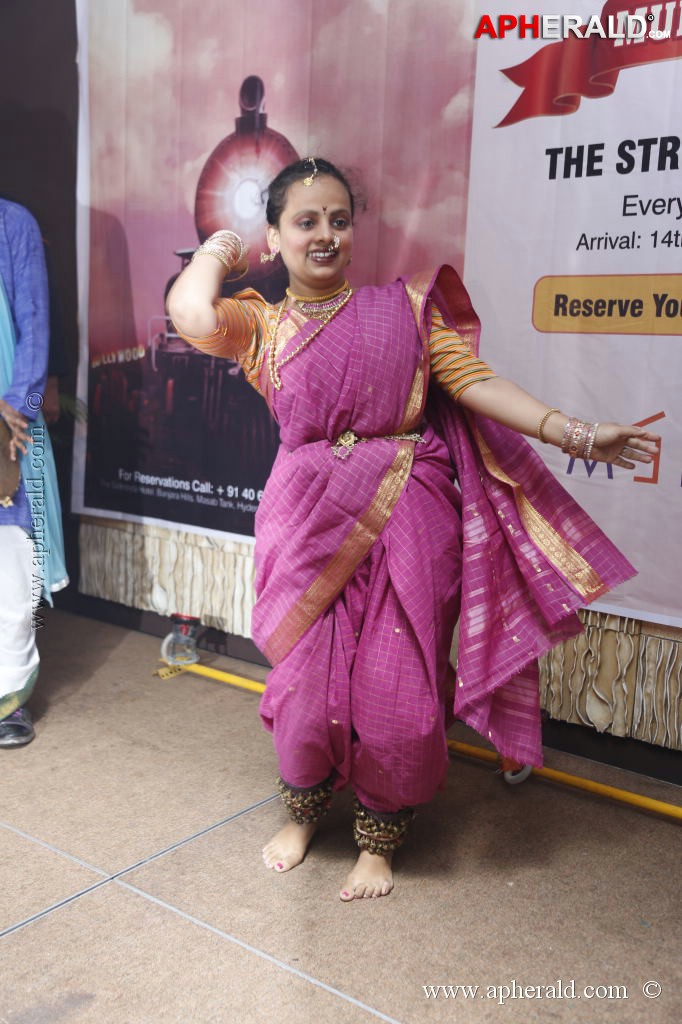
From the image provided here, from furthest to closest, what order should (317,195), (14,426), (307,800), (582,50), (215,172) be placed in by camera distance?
(215,172) < (14,426) < (582,50) < (307,800) < (317,195)

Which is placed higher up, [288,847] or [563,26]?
[563,26]

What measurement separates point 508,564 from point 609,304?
792 mm

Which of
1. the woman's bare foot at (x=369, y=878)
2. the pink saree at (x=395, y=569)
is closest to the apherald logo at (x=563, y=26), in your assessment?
the pink saree at (x=395, y=569)

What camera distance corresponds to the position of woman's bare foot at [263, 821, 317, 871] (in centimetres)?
207

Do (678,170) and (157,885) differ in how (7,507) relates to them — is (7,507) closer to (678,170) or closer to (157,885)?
(157,885)

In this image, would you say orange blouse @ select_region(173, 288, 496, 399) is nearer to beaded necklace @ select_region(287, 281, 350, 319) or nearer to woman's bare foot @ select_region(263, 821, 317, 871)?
beaded necklace @ select_region(287, 281, 350, 319)

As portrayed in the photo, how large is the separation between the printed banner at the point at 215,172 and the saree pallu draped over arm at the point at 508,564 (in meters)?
0.78

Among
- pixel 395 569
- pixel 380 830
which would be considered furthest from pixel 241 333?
pixel 380 830

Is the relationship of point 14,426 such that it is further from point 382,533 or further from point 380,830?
point 380,830

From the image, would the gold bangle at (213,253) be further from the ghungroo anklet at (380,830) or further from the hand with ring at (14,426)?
the ghungroo anklet at (380,830)

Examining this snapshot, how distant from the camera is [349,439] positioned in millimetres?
1967

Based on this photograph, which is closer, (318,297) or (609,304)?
(318,297)

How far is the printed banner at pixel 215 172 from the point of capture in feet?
8.77

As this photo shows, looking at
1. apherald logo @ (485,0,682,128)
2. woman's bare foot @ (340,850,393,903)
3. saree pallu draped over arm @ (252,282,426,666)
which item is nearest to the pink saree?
saree pallu draped over arm @ (252,282,426,666)
